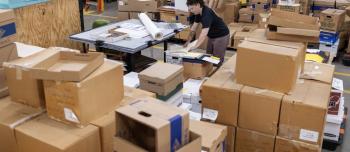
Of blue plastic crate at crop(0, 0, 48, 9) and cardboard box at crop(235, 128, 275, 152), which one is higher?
blue plastic crate at crop(0, 0, 48, 9)

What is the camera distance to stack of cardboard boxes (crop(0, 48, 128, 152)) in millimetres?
2074

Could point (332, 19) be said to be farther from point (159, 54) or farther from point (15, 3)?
point (15, 3)

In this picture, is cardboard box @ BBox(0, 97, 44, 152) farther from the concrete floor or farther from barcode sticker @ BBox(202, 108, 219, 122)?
the concrete floor

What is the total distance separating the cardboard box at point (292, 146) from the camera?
2738 millimetres

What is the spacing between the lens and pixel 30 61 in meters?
2.40

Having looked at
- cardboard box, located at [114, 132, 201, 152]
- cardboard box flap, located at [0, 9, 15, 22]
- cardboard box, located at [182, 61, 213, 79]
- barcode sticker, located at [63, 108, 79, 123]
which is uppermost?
cardboard box flap, located at [0, 9, 15, 22]

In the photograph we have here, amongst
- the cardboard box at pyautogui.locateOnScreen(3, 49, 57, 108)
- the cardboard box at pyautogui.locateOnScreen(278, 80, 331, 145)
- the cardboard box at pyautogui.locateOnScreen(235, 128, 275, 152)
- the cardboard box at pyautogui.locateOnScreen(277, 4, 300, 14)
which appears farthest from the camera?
the cardboard box at pyautogui.locateOnScreen(277, 4, 300, 14)

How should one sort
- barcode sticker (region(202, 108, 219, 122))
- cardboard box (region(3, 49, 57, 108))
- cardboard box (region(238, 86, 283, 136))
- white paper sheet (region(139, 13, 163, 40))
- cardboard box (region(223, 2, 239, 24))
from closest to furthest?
cardboard box (region(3, 49, 57, 108))
cardboard box (region(238, 86, 283, 136))
barcode sticker (region(202, 108, 219, 122))
white paper sheet (region(139, 13, 163, 40))
cardboard box (region(223, 2, 239, 24))

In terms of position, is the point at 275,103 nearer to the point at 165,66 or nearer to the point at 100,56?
the point at 165,66

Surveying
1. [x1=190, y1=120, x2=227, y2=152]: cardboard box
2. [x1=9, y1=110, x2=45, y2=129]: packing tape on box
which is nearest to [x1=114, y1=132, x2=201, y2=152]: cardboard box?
[x1=190, y1=120, x2=227, y2=152]: cardboard box

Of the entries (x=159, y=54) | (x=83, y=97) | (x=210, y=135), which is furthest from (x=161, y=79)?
(x=159, y=54)

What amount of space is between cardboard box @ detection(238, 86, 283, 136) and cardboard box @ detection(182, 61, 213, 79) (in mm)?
1161

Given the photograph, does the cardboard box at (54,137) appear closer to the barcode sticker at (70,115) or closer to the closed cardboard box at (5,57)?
the barcode sticker at (70,115)

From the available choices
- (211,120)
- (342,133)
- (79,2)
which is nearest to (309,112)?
(211,120)
